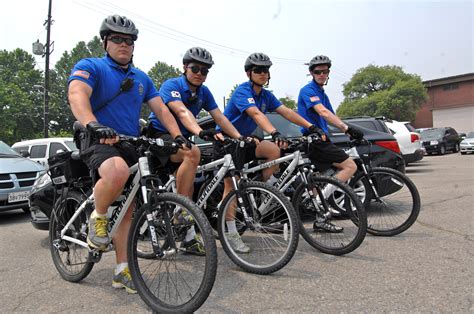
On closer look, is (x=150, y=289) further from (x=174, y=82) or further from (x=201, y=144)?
(x=201, y=144)

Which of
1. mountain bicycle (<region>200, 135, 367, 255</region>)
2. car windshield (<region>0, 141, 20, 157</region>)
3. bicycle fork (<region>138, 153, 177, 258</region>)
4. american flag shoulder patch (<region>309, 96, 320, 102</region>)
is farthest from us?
car windshield (<region>0, 141, 20, 157</region>)

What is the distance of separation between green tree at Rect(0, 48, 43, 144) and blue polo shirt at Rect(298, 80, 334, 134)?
137 ft

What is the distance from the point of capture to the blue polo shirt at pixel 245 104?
4.02 m

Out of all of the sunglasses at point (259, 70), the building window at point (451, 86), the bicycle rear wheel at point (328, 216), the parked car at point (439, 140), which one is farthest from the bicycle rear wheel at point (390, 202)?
the building window at point (451, 86)

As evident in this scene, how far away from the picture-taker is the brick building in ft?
169

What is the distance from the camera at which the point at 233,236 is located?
3531 millimetres

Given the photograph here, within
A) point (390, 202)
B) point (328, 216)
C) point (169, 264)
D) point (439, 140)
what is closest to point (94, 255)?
point (169, 264)

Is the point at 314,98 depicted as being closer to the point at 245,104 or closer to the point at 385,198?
the point at 245,104

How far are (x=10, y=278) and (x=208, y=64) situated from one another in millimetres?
2655

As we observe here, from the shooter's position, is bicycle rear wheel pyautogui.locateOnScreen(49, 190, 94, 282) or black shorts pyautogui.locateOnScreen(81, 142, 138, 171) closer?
black shorts pyautogui.locateOnScreen(81, 142, 138, 171)

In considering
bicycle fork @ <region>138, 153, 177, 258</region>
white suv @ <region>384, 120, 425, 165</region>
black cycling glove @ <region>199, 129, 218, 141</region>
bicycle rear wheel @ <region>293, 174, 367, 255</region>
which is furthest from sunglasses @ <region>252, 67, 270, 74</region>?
white suv @ <region>384, 120, 425, 165</region>

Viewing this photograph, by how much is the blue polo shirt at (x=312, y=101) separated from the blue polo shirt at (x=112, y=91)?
205cm

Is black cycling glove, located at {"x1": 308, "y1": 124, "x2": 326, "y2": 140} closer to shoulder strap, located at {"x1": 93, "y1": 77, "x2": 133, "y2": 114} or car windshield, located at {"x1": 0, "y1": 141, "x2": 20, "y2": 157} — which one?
shoulder strap, located at {"x1": 93, "y1": 77, "x2": 133, "y2": 114}

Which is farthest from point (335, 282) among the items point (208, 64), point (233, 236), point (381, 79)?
point (381, 79)
